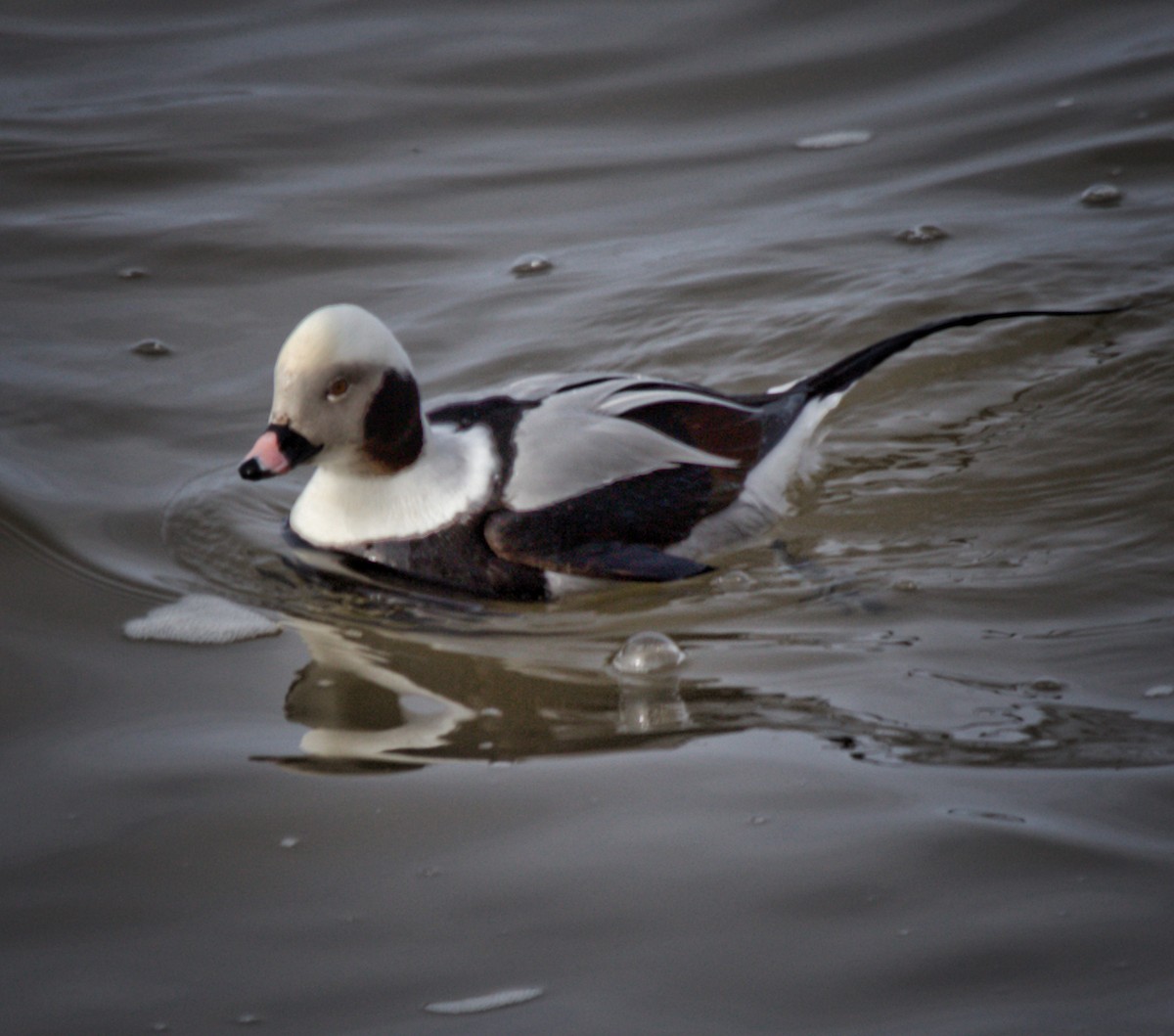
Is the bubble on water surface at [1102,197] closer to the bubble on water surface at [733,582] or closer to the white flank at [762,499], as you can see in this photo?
the white flank at [762,499]

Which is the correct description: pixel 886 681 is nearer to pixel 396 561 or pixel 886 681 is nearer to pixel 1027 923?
pixel 1027 923

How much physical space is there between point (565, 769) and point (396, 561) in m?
1.30

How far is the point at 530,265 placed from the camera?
7.04 meters

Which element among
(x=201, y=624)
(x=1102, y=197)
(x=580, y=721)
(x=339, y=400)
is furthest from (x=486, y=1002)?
(x=1102, y=197)

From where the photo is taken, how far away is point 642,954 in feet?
8.45

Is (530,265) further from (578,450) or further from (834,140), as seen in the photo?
(578,450)

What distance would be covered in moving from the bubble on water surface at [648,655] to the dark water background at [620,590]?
81 mm

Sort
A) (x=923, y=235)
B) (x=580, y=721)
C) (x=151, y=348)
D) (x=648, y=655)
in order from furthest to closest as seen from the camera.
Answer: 1. (x=923, y=235)
2. (x=151, y=348)
3. (x=648, y=655)
4. (x=580, y=721)

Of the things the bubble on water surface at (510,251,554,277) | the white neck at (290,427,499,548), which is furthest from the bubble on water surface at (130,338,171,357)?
the white neck at (290,427,499,548)

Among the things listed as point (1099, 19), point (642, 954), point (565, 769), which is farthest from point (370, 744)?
point (1099, 19)

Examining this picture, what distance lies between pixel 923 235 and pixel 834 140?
4.94ft

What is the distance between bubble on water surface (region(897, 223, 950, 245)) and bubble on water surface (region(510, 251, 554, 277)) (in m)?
1.61

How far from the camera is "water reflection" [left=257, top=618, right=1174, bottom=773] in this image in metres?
3.23

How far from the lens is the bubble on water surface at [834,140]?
8.20m
